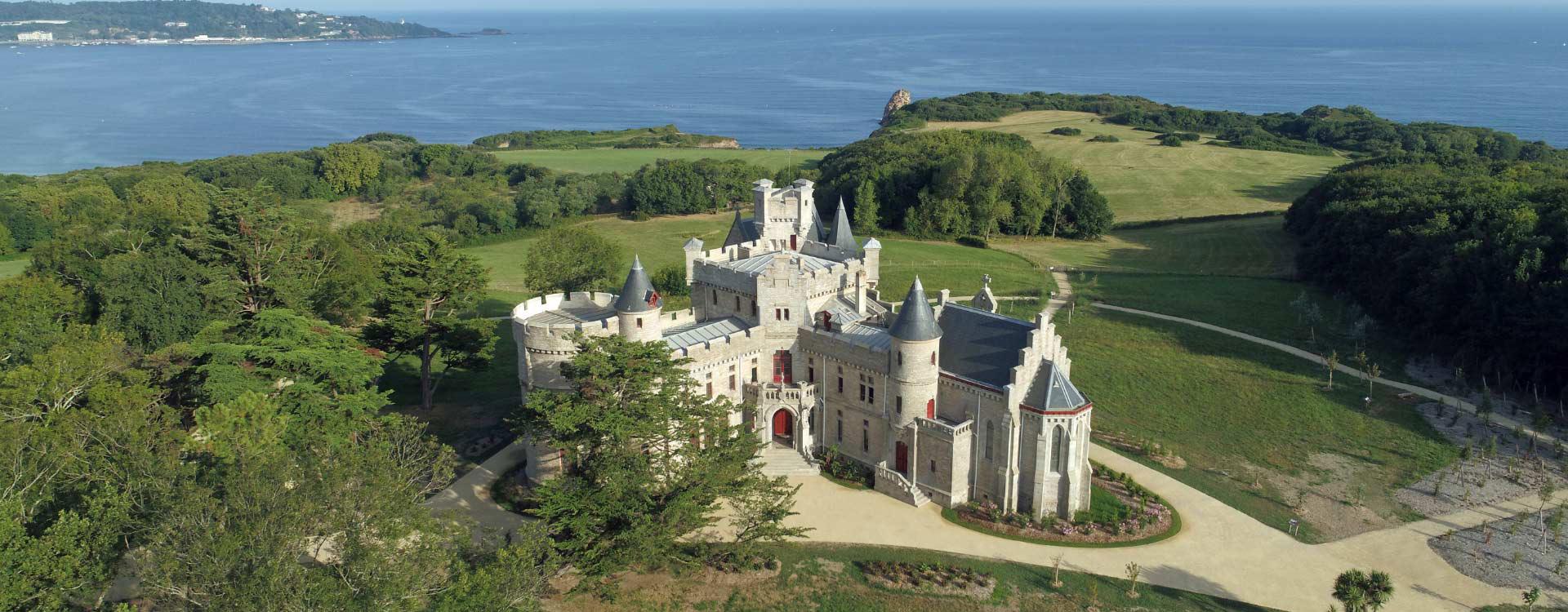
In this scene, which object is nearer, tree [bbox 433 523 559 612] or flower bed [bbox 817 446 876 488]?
tree [bbox 433 523 559 612]

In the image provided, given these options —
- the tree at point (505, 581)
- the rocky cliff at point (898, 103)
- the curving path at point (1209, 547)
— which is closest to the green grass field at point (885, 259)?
the curving path at point (1209, 547)

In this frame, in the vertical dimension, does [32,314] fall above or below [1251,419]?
above

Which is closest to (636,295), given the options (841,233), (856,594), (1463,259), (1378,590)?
(856,594)

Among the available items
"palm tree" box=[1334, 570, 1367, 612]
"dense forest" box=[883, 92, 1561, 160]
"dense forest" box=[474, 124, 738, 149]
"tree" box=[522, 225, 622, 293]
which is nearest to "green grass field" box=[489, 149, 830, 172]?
"dense forest" box=[474, 124, 738, 149]

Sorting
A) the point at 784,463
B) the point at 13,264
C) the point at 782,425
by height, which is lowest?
the point at 784,463

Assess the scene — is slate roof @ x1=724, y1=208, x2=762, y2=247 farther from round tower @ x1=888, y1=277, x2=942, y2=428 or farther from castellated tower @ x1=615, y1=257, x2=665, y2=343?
round tower @ x1=888, y1=277, x2=942, y2=428

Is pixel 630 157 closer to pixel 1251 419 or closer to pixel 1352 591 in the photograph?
pixel 1251 419

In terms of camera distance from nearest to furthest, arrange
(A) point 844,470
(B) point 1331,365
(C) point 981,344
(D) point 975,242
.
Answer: (C) point 981,344, (A) point 844,470, (B) point 1331,365, (D) point 975,242
